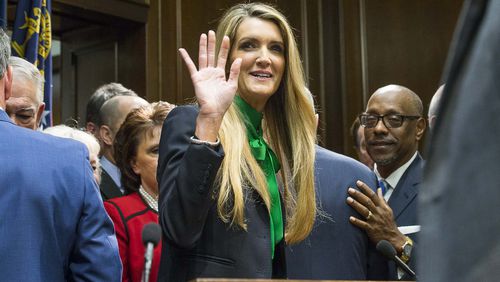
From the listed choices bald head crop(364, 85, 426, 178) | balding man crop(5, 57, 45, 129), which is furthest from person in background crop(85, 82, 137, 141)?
bald head crop(364, 85, 426, 178)

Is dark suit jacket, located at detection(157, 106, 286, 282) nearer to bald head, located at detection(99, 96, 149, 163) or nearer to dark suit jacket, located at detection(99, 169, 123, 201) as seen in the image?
dark suit jacket, located at detection(99, 169, 123, 201)

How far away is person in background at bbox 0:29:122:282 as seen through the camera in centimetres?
225

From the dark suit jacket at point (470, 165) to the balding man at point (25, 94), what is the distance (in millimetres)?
2837

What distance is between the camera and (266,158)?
2.55 metres

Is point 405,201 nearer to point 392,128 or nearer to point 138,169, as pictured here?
point 392,128

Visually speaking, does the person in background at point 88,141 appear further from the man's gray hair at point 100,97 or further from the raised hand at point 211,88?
the raised hand at point 211,88

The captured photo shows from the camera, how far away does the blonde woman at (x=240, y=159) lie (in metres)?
2.19

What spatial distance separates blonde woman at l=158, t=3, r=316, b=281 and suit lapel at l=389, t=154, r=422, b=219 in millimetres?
1245

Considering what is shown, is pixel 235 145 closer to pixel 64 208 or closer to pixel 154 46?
pixel 64 208

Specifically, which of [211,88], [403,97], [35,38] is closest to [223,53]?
[211,88]

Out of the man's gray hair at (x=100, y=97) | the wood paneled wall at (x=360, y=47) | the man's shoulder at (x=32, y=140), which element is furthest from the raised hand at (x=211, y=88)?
the wood paneled wall at (x=360, y=47)

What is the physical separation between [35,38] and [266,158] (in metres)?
1.94

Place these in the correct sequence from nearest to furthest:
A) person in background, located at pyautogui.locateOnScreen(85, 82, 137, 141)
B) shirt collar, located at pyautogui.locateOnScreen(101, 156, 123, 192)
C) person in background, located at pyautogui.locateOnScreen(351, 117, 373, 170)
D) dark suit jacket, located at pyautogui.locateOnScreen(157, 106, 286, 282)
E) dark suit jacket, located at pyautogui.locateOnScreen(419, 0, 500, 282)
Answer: dark suit jacket, located at pyautogui.locateOnScreen(419, 0, 500, 282)
dark suit jacket, located at pyautogui.locateOnScreen(157, 106, 286, 282)
shirt collar, located at pyautogui.locateOnScreen(101, 156, 123, 192)
person in background, located at pyautogui.locateOnScreen(85, 82, 137, 141)
person in background, located at pyautogui.locateOnScreen(351, 117, 373, 170)

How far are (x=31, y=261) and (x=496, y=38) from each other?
77.0 inches
